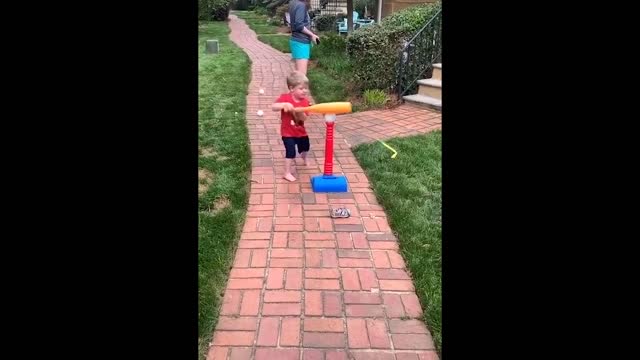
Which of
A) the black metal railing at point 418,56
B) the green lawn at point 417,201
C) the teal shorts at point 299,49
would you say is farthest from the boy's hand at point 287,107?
the black metal railing at point 418,56

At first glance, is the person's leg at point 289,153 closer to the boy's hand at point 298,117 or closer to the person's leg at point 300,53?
the boy's hand at point 298,117

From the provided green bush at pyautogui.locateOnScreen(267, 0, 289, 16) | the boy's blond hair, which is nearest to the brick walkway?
the boy's blond hair

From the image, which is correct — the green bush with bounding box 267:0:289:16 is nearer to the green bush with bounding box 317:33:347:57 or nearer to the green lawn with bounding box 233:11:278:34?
the green lawn with bounding box 233:11:278:34

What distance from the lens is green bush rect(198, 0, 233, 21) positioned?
20.7 metres

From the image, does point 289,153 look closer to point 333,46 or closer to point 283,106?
point 283,106

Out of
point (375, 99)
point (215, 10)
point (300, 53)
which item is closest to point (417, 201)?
point (300, 53)

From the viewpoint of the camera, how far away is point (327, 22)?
18.1 meters

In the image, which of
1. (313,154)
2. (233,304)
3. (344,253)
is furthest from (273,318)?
(313,154)

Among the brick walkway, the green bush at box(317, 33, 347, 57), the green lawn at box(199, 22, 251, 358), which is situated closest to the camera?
the brick walkway

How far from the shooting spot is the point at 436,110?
7586mm

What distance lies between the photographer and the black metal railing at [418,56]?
8164 mm

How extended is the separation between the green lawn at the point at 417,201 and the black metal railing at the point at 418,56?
2.00m

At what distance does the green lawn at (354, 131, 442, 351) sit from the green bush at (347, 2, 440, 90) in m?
1.99
